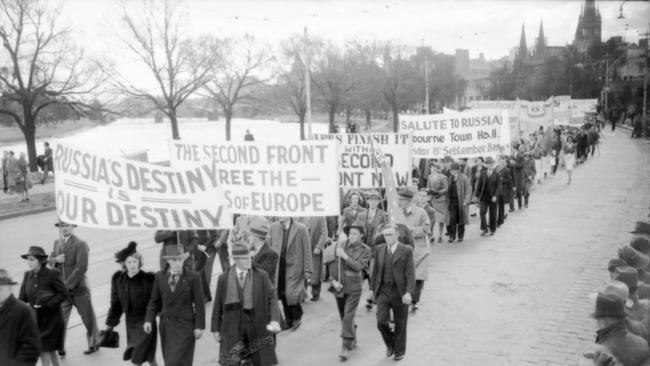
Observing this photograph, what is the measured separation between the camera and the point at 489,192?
14727 millimetres

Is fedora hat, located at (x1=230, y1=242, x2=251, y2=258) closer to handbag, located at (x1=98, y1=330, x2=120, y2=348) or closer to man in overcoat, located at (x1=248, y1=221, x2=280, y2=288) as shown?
man in overcoat, located at (x1=248, y1=221, x2=280, y2=288)

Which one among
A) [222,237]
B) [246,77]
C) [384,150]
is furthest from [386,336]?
[246,77]

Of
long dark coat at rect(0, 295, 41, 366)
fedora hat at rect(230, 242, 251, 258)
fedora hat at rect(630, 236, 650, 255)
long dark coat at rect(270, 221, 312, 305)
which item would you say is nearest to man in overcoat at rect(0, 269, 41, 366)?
long dark coat at rect(0, 295, 41, 366)

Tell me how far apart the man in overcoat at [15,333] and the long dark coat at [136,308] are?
1176 millimetres

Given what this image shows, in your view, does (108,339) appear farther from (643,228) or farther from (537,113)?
(537,113)

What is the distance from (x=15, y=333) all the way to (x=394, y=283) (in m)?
3.95

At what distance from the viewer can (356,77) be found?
50.4 meters

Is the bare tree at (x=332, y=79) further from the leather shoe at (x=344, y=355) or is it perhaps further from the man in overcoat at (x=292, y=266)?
the leather shoe at (x=344, y=355)

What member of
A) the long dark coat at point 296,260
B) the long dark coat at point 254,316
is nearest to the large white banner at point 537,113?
the long dark coat at point 296,260

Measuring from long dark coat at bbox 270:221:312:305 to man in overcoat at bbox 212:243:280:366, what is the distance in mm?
2150

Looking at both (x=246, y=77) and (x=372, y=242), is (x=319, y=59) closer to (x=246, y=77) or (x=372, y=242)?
(x=246, y=77)

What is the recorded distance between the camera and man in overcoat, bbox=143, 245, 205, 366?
6105mm

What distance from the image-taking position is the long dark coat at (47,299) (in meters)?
6.64

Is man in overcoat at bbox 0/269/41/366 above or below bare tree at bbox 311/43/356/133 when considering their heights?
below
